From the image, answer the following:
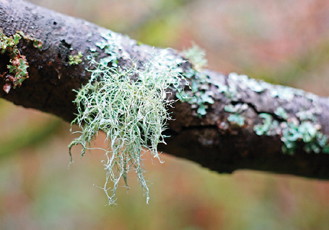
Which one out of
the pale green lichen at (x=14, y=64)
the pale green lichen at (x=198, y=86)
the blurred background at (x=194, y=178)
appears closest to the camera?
the pale green lichen at (x=14, y=64)

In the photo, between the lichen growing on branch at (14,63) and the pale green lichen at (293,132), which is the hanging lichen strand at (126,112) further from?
the pale green lichen at (293,132)

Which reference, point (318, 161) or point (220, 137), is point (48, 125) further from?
point (318, 161)

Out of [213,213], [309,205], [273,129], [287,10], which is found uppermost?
[287,10]

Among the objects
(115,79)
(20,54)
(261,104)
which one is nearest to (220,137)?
(261,104)

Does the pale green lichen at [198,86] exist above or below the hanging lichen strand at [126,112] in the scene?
above

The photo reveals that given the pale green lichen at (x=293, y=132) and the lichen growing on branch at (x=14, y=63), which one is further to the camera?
the pale green lichen at (x=293, y=132)

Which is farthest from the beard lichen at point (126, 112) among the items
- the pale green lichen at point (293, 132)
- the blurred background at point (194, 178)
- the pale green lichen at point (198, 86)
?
the blurred background at point (194, 178)
